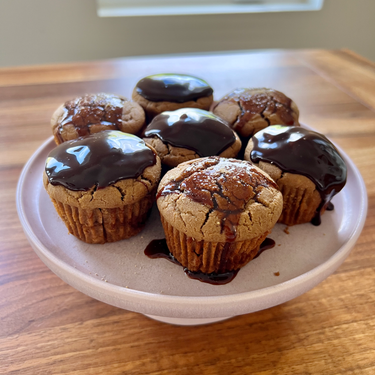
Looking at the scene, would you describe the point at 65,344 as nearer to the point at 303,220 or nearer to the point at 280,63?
the point at 303,220

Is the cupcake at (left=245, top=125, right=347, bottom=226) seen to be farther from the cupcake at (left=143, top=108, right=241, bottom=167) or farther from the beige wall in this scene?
the beige wall

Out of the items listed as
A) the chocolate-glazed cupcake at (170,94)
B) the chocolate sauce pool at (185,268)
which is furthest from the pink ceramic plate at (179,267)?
the chocolate-glazed cupcake at (170,94)

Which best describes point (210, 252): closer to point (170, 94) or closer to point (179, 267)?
point (179, 267)

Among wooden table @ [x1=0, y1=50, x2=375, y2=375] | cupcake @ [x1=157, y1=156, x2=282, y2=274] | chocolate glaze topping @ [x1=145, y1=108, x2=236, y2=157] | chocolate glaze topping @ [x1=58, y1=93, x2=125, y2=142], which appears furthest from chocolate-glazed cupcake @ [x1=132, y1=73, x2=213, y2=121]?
wooden table @ [x1=0, y1=50, x2=375, y2=375]

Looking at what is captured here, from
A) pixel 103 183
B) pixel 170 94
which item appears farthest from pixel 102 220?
pixel 170 94

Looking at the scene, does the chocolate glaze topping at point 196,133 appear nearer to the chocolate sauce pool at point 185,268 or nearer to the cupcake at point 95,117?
the cupcake at point 95,117

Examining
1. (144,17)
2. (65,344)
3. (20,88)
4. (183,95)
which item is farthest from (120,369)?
(144,17)
